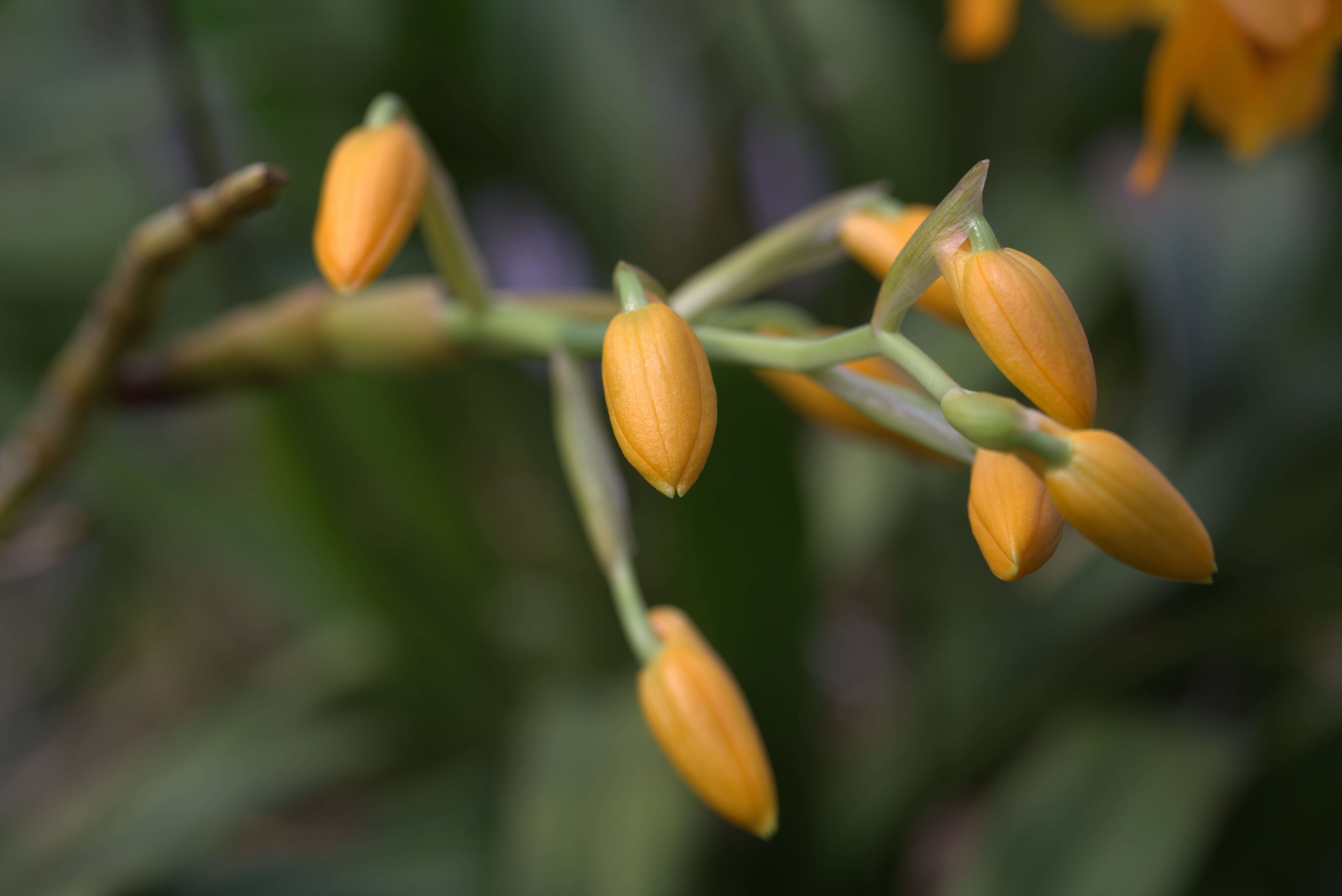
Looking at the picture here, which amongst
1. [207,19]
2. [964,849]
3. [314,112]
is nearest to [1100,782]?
[964,849]

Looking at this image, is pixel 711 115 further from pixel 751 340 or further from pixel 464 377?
pixel 751 340

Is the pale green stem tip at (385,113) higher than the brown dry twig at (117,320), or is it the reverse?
the pale green stem tip at (385,113)

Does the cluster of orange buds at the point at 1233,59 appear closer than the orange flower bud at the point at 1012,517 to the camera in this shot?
No

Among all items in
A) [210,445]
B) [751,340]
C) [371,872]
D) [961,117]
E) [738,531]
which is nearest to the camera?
[751,340]

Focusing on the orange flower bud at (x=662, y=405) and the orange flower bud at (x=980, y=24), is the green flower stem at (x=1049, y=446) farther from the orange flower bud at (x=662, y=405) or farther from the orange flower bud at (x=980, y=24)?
→ the orange flower bud at (x=980, y=24)

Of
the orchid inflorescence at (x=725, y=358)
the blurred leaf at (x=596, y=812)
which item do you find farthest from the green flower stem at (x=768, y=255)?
the blurred leaf at (x=596, y=812)

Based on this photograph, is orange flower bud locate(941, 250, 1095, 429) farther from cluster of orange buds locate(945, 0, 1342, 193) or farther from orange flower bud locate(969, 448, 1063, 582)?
cluster of orange buds locate(945, 0, 1342, 193)
